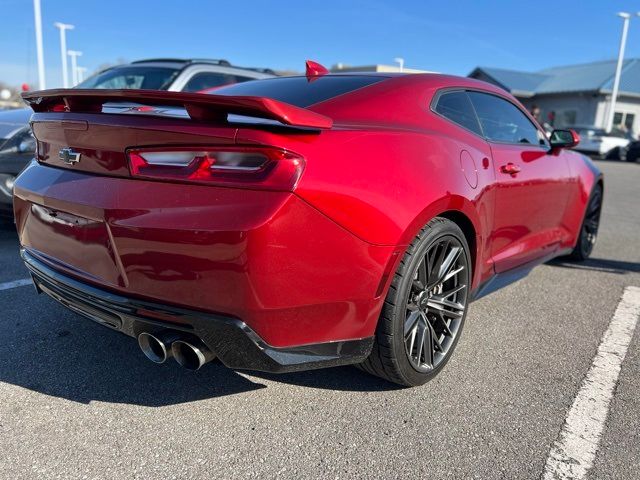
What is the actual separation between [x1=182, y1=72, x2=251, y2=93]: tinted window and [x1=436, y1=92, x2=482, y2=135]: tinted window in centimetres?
331

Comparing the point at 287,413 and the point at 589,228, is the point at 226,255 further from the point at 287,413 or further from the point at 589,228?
the point at 589,228

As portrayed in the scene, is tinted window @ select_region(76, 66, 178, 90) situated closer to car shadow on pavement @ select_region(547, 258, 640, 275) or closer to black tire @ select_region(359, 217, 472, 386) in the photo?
black tire @ select_region(359, 217, 472, 386)

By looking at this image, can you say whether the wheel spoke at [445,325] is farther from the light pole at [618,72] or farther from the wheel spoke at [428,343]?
the light pole at [618,72]

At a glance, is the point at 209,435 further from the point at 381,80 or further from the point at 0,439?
the point at 381,80

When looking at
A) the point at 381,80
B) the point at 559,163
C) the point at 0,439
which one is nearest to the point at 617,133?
the point at 559,163

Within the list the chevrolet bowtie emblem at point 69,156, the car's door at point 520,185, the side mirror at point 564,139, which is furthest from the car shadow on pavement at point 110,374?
the side mirror at point 564,139

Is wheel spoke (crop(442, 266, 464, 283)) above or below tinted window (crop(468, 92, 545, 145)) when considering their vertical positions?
below

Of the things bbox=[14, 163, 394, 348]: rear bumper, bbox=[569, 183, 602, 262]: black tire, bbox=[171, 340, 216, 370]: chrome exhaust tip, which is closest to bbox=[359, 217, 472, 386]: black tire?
bbox=[14, 163, 394, 348]: rear bumper

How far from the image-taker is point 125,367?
8.81ft

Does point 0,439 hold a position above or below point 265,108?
below

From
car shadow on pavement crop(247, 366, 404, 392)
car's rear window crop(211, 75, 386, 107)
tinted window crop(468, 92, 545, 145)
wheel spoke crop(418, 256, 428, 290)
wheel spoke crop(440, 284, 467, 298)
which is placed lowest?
car shadow on pavement crop(247, 366, 404, 392)

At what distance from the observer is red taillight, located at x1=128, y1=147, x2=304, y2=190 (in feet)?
6.09

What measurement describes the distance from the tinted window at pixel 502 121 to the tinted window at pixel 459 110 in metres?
0.09

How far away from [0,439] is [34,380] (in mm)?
456
